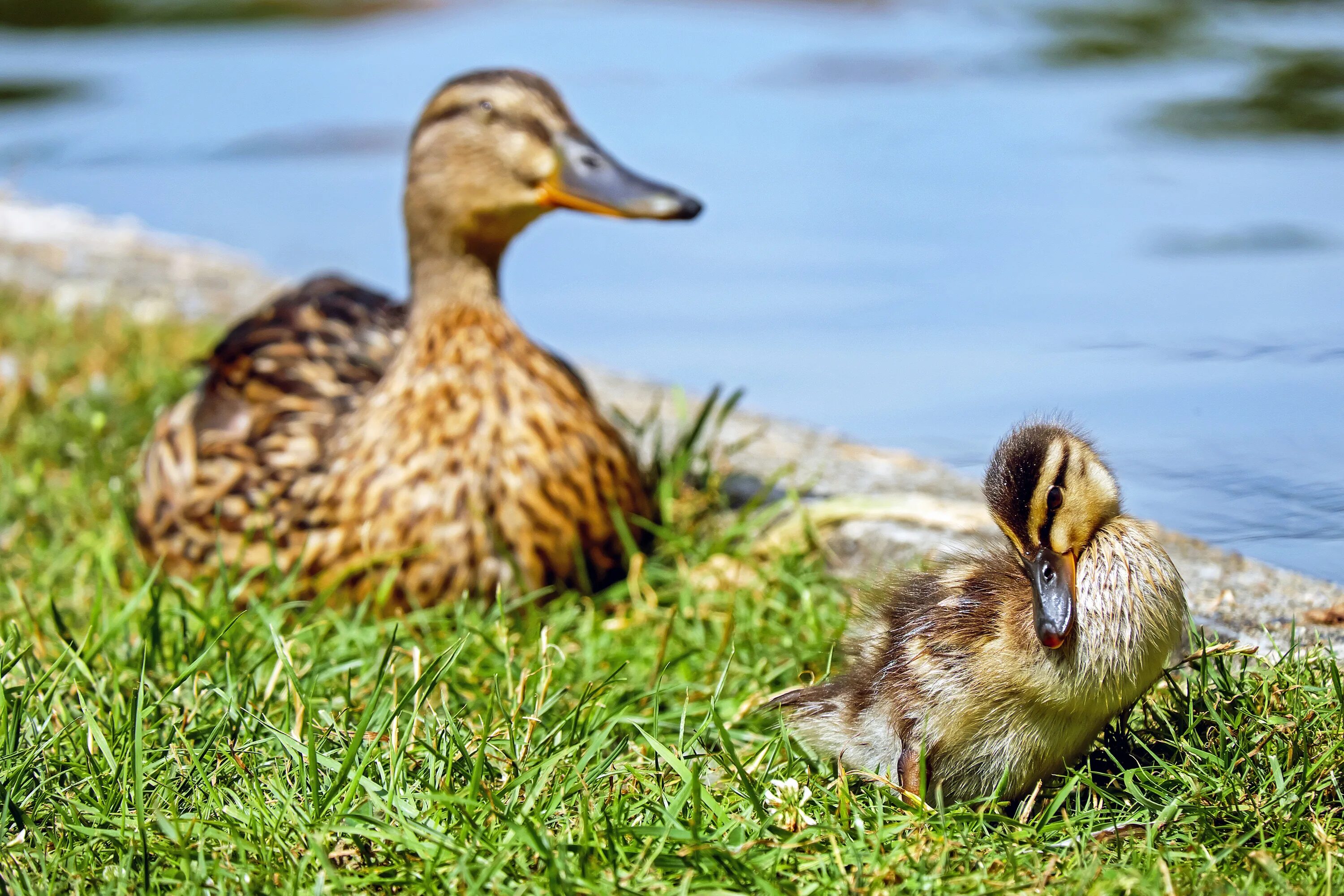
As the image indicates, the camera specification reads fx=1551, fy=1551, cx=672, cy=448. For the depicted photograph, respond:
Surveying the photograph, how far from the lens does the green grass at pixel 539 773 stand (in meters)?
2.30

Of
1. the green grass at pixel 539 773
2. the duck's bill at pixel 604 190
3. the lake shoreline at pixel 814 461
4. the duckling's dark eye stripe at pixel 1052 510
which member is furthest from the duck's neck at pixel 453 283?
the duckling's dark eye stripe at pixel 1052 510

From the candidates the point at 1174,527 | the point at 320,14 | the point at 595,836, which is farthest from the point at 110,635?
the point at 320,14

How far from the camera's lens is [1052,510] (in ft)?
8.27

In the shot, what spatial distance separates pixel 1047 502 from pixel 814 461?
222 centimetres

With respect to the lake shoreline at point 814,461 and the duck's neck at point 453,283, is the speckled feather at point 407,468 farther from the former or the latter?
the lake shoreline at point 814,461

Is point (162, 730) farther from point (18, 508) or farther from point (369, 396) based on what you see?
point (18, 508)

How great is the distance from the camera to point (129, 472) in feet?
15.5

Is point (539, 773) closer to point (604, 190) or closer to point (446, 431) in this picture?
point (446, 431)

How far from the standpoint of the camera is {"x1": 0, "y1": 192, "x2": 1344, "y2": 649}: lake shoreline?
129 inches

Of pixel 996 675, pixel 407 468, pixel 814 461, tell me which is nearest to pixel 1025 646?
pixel 996 675

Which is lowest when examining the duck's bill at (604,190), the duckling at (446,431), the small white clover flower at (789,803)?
the small white clover flower at (789,803)

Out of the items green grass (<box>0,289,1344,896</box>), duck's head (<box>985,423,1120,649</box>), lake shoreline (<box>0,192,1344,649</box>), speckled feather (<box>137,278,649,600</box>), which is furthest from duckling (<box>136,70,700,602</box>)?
duck's head (<box>985,423,1120,649</box>)

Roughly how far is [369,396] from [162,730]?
1395mm

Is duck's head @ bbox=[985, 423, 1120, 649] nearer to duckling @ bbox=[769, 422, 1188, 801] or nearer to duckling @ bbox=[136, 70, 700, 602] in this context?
duckling @ bbox=[769, 422, 1188, 801]
